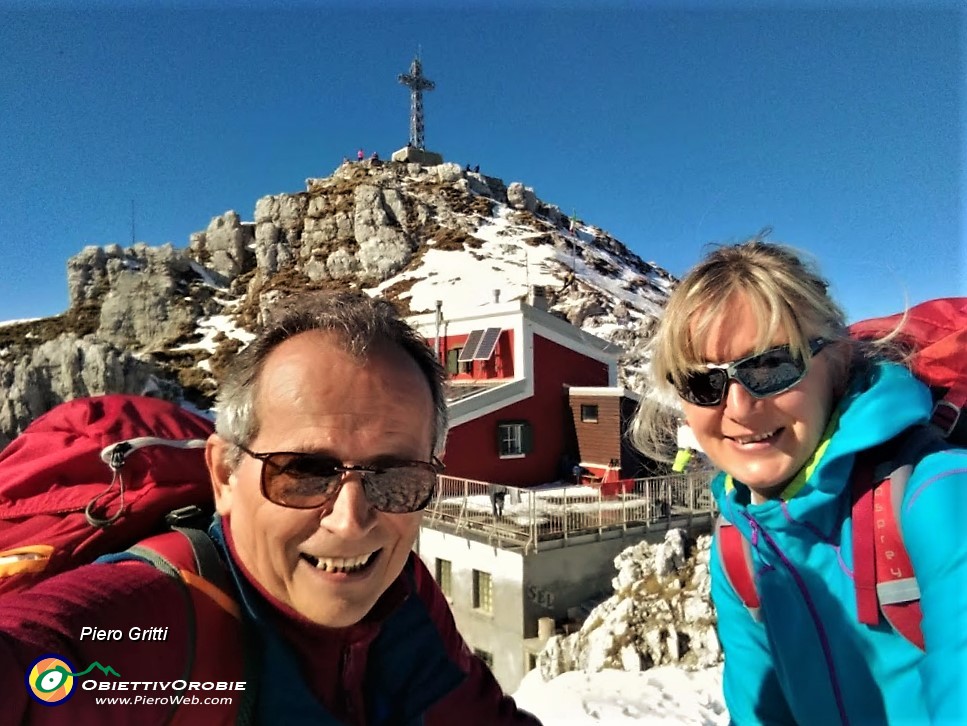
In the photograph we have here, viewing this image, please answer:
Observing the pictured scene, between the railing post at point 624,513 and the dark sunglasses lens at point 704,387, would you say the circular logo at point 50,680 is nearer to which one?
the dark sunglasses lens at point 704,387

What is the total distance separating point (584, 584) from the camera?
12.0 metres

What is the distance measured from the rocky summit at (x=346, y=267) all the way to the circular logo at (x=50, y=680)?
112 feet

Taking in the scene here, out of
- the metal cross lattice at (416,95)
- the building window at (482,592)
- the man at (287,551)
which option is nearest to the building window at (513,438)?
the building window at (482,592)

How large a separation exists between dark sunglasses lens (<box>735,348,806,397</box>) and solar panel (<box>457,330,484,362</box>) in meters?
15.2

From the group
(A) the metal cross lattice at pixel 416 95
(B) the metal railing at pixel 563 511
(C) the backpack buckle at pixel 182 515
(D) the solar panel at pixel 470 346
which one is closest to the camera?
(C) the backpack buckle at pixel 182 515

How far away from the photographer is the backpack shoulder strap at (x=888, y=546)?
1.44 metres

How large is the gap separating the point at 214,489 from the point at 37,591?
0.45 meters

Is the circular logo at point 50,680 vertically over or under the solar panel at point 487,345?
under

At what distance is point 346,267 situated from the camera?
2240 inches

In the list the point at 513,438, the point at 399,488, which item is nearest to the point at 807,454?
the point at 399,488

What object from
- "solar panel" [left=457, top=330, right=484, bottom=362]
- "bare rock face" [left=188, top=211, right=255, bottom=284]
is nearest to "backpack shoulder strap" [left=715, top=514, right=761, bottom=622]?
"solar panel" [left=457, top=330, right=484, bottom=362]

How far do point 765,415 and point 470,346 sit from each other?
620 inches

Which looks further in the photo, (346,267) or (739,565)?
(346,267)

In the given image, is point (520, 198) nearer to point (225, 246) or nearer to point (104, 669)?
point (225, 246)
